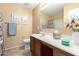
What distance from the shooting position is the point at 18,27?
162cm

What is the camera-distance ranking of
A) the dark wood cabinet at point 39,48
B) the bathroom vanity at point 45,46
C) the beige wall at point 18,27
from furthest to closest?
the dark wood cabinet at point 39,48 → the beige wall at point 18,27 → the bathroom vanity at point 45,46

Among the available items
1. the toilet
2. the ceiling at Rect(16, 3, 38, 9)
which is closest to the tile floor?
the toilet

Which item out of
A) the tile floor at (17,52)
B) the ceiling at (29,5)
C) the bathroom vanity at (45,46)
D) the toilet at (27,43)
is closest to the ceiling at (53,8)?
the ceiling at (29,5)

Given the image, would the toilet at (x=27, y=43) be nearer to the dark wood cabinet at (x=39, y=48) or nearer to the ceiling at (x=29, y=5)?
the dark wood cabinet at (x=39, y=48)

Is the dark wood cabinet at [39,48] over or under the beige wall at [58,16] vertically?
under

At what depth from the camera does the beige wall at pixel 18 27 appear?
1550mm

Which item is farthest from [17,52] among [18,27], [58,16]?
[58,16]

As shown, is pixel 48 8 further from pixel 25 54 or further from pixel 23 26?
pixel 25 54

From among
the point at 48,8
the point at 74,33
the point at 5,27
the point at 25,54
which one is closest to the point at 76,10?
the point at 74,33

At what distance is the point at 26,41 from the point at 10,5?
583 millimetres

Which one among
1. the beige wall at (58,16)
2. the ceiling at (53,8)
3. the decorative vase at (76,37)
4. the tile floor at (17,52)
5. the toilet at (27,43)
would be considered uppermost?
the ceiling at (53,8)

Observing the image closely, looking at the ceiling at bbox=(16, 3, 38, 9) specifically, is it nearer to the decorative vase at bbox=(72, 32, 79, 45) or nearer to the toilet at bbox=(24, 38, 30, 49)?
the toilet at bbox=(24, 38, 30, 49)

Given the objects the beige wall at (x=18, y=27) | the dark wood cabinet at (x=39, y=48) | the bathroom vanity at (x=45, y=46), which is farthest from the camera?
the dark wood cabinet at (x=39, y=48)

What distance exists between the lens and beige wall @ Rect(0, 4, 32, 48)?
5.08 feet
